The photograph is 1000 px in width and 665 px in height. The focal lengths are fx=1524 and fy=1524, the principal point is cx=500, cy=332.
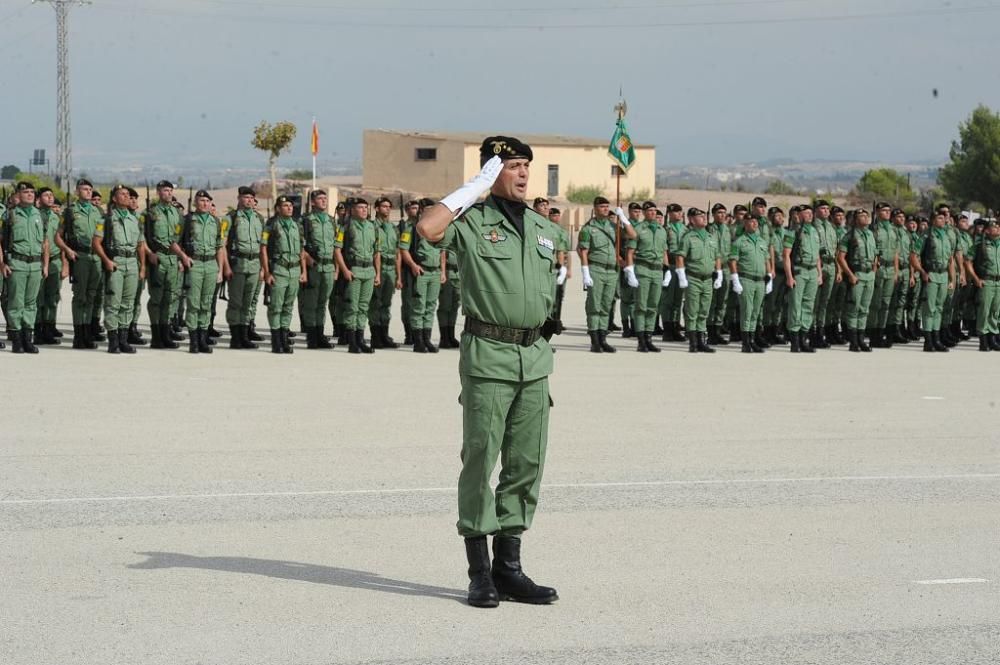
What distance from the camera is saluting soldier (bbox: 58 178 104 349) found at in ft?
56.5

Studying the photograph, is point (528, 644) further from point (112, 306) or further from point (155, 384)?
point (112, 306)

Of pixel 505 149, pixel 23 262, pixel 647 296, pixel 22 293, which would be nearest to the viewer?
pixel 505 149

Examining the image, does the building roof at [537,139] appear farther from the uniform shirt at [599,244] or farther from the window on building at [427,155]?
the uniform shirt at [599,244]

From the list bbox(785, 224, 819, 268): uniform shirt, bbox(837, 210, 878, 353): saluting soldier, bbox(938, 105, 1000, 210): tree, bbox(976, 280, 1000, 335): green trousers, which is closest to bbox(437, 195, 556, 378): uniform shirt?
bbox(785, 224, 819, 268): uniform shirt

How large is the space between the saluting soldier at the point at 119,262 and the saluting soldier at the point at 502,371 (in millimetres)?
10725

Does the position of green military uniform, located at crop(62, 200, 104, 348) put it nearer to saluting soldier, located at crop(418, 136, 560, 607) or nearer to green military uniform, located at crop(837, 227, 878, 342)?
green military uniform, located at crop(837, 227, 878, 342)

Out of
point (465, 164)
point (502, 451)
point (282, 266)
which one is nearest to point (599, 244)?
point (282, 266)

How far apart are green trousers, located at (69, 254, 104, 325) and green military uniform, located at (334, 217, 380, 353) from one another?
109 inches

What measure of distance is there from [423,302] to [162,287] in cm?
300

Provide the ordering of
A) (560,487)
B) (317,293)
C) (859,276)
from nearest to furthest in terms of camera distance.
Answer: (560,487), (317,293), (859,276)

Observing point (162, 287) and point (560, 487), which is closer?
point (560, 487)

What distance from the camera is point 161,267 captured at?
17578 mm

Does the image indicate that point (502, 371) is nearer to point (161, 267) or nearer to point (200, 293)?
point (200, 293)

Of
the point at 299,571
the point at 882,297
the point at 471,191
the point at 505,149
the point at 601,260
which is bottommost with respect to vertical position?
the point at 299,571
